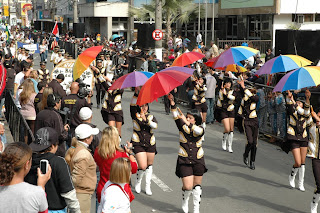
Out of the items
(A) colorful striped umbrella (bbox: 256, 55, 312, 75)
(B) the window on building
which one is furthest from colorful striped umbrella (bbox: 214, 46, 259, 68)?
(B) the window on building

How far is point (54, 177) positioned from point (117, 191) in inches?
27.3

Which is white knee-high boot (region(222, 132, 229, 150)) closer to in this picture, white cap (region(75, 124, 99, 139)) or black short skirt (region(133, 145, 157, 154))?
black short skirt (region(133, 145, 157, 154))

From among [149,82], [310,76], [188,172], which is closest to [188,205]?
[188,172]

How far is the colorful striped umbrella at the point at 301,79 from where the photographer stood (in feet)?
30.5

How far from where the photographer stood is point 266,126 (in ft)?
47.6

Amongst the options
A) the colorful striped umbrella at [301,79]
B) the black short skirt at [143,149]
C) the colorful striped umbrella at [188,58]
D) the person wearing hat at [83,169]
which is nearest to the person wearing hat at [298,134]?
the colorful striped umbrella at [301,79]

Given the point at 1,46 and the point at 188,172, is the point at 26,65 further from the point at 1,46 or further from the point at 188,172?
the point at 1,46

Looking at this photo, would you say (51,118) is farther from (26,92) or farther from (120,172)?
(120,172)

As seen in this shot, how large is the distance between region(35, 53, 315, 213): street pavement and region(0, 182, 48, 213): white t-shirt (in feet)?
14.8

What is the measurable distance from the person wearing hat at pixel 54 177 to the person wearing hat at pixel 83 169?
0.84 m

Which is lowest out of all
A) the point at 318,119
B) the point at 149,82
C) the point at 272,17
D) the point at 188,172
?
the point at 188,172

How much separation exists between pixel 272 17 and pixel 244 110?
24075 mm

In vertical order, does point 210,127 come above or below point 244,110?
below

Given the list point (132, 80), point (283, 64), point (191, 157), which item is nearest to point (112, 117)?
point (132, 80)
